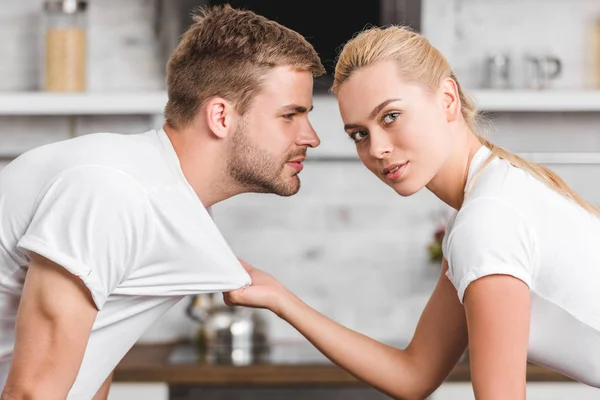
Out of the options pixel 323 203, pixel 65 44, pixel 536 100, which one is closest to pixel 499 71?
pixel 536 100

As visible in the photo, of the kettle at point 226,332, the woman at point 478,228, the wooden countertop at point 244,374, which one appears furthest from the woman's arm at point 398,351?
the kettle at point 226,332

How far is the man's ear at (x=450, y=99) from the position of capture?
145 centimetres

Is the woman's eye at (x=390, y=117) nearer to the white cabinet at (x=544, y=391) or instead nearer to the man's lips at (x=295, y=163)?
the man's lips at (x=295, y=163)

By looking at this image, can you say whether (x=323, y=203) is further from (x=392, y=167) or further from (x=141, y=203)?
(x=141, y=203)

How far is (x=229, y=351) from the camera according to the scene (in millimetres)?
2777

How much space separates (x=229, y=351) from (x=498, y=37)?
1.43m

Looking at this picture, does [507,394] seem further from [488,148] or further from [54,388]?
[54,388]

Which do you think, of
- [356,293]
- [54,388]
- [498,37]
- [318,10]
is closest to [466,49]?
[498,37]

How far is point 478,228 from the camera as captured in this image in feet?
4.09

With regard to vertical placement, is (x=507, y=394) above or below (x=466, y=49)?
below

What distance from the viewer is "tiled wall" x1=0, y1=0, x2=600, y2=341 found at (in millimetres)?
3055

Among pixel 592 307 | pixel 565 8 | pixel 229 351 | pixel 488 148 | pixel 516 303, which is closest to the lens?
pixel 516 303

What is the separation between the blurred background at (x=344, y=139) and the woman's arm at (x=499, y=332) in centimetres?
171

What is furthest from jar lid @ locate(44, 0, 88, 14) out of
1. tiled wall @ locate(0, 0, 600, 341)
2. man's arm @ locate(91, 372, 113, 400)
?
man's arm @ locate(91, 372, 113, 400)
